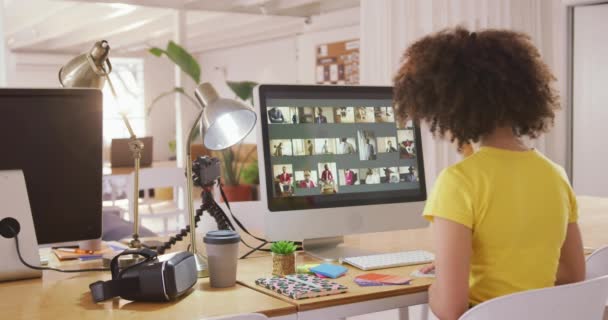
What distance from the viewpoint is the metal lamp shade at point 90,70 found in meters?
1.95

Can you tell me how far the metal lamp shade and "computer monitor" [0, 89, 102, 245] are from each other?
0.30 ft

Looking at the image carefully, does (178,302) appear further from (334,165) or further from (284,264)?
(334,165)

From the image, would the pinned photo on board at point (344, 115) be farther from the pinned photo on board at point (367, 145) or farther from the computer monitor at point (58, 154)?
Result: the computer monitor at point (58, 154)

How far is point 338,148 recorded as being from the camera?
2.07 metres

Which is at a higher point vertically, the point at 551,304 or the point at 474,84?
the point at 474,84

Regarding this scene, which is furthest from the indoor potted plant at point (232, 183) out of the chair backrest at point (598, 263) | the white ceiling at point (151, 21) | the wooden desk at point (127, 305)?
the chair backrest at point (598, 263)

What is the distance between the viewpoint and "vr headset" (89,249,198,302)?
5.13ft

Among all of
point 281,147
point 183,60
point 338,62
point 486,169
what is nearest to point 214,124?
point 281,147

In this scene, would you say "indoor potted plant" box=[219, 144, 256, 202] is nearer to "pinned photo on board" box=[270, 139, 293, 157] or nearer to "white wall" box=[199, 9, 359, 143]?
"white wall" box=[199, 9, 359, 143]

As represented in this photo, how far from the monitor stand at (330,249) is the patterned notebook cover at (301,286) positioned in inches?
9.9

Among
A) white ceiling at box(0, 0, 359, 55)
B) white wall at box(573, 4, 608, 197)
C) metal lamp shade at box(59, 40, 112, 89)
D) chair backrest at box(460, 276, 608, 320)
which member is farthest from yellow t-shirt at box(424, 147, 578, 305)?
white ceiling at box(0, 0, 359, 55)

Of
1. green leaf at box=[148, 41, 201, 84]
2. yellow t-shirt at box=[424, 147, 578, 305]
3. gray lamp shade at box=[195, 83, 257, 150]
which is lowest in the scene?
yellow t-shirt at box=[424, 147, 578, 305]

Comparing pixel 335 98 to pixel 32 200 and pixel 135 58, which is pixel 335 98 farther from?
pixel 135 58

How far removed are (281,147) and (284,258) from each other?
316mm
